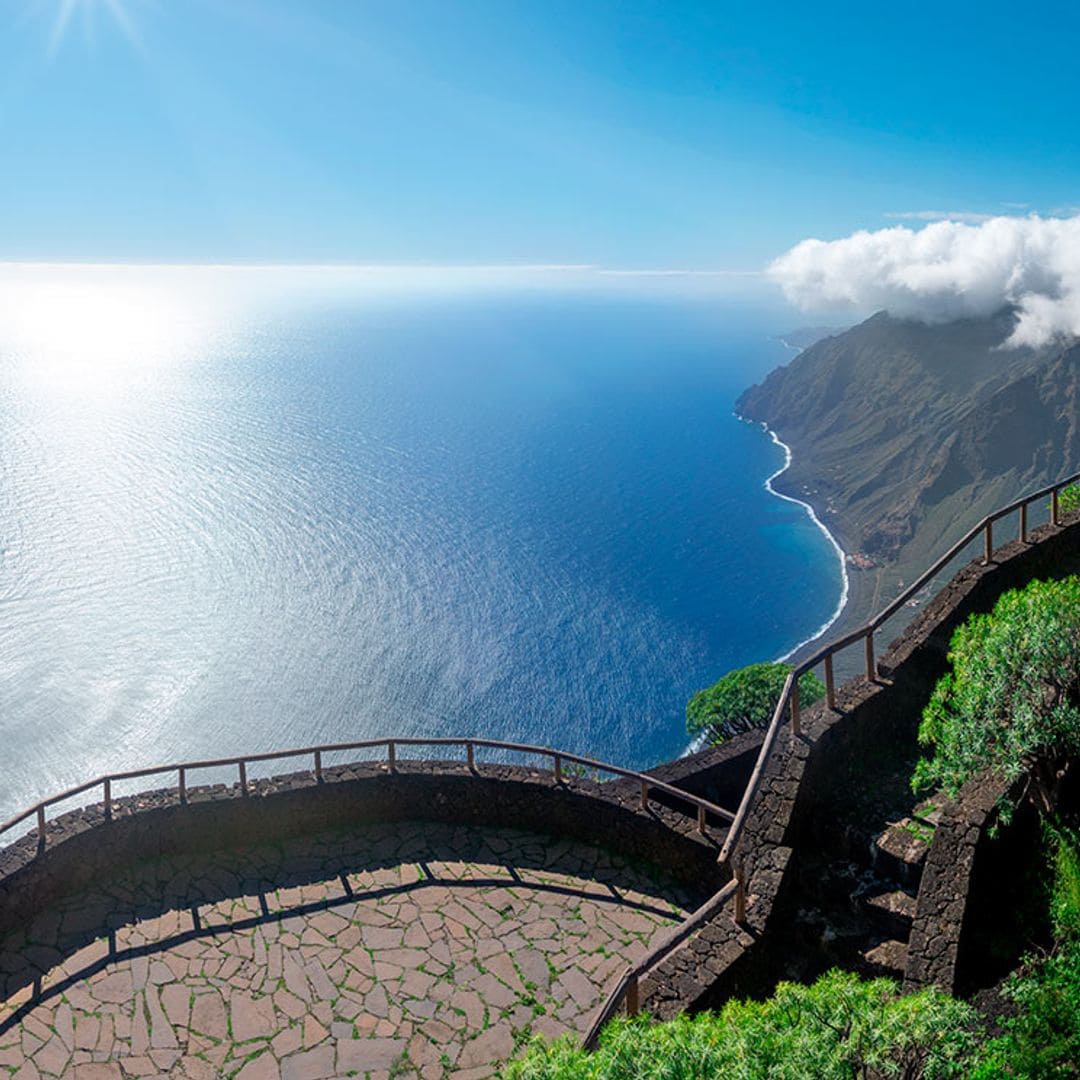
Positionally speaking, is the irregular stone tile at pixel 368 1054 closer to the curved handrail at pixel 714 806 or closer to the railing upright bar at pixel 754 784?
the curved handrail at pixel 714 806

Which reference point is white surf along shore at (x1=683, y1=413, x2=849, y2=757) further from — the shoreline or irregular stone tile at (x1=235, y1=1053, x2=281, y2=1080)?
irregular stone tile at (x1=235, y1=1053, x2=281, y2=1080)

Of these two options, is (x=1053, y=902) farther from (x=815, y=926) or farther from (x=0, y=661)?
(x=0, y=661)

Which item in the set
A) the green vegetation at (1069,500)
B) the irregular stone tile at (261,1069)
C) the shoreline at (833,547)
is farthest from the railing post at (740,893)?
the shoreline at (833,547)

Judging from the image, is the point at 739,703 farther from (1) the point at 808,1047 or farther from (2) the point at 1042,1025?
(1) the point at 808,1047

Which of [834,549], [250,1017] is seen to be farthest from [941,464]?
[250,1017]

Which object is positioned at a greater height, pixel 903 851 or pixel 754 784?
pixel 754 784

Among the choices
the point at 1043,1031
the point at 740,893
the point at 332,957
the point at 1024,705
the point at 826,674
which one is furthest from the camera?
the point at 826,674

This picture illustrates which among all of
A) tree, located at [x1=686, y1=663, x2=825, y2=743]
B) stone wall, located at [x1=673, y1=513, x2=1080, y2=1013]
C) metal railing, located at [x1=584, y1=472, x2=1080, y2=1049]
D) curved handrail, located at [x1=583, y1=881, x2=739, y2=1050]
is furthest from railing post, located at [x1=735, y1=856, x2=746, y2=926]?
tree, located at [x1=686, y1=663, x2=825, y2=743]
